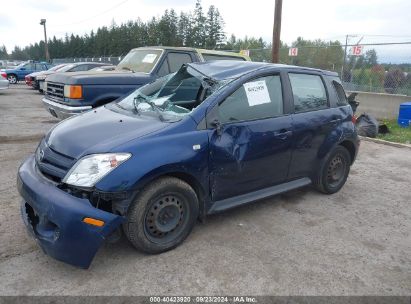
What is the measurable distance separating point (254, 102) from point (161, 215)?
1553 mm

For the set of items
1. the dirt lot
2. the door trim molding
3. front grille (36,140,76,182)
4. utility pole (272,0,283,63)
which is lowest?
the dirt lot

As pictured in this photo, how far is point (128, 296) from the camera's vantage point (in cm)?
271

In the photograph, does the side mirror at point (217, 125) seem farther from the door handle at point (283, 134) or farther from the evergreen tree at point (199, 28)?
the evergreen tree at point (199, 28)

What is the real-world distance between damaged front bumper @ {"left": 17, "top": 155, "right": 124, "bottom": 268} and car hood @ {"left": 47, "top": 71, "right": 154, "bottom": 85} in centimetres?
395

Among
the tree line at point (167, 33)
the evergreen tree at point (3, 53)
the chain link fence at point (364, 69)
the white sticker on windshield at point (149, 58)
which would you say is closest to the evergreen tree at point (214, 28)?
the tree line at point (167, 33)

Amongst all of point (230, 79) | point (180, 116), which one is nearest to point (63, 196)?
point (180, 116)

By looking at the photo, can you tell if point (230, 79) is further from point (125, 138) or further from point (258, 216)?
point (258, 216)

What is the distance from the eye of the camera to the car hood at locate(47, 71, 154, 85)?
21.3 feet

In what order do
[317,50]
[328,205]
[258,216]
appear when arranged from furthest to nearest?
[317,50], [328,205], [258,216]

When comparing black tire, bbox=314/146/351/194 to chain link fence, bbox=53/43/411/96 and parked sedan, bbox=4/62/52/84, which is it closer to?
chain link fence, bbox=53/43/411/96

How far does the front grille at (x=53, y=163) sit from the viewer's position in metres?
3.02

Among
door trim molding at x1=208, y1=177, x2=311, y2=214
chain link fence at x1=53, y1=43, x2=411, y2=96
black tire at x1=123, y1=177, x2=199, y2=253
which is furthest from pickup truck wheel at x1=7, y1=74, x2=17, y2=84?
black tire at x1=123, y1=177, x2=199, y2=253

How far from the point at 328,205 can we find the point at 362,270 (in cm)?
152

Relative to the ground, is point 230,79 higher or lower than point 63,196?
higher
